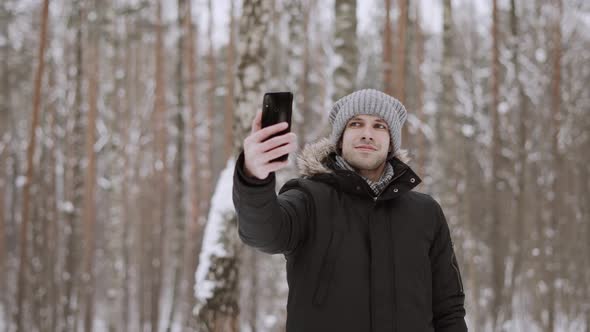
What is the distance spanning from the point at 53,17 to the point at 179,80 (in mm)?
8368

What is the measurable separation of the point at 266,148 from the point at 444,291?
1128 mm

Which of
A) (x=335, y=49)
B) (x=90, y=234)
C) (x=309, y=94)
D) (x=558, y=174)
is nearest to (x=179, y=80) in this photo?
(x=309, y=94)

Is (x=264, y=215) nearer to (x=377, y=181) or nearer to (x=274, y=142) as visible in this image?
(x=274, y=142)

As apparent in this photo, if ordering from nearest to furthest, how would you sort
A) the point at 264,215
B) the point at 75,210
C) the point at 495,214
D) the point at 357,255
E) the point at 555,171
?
the point at 264,215, the point at 357,255, the point at 75,210, the point at 495,214, the point at 555,171

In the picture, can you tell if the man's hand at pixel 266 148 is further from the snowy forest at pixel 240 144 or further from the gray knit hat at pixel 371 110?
the snowy forest at pixel 240 144

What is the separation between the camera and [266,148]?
5.13 feet

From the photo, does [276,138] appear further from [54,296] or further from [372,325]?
[54,296]

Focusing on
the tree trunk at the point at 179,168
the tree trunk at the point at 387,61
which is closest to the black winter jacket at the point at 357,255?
the tree trunk at the point at 387,61

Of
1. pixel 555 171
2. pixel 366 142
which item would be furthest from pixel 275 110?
pixel 555 171

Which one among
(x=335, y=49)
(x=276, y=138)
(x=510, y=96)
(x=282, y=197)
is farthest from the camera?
(x=510, y=96)

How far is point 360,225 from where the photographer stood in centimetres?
203

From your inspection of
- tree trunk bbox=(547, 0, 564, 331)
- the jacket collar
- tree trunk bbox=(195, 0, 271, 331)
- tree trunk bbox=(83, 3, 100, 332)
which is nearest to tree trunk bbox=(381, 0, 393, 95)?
tree trunk bbox=(195, 0, 271, 331)

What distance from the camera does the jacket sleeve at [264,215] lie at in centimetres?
165

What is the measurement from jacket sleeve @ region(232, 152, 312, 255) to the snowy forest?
3.64m
